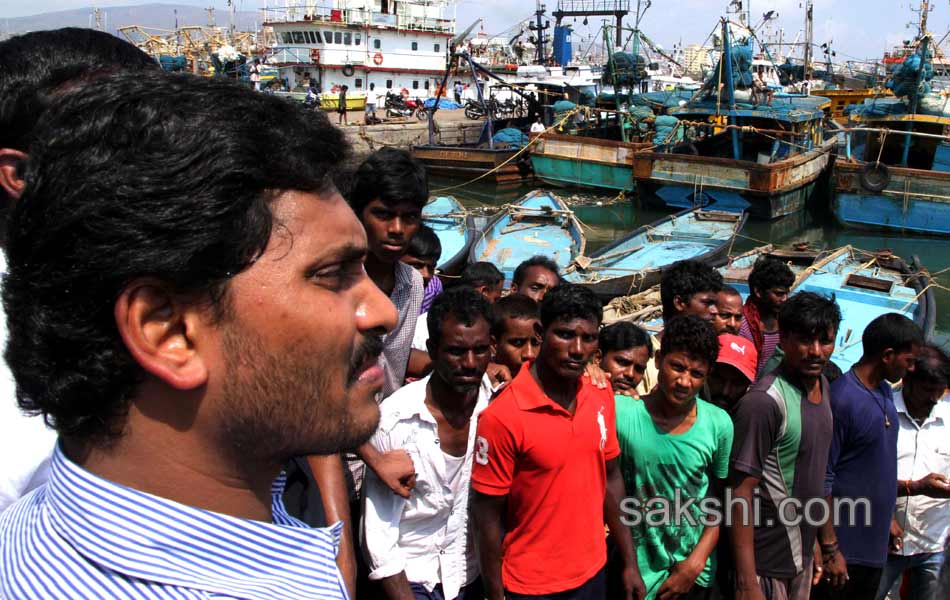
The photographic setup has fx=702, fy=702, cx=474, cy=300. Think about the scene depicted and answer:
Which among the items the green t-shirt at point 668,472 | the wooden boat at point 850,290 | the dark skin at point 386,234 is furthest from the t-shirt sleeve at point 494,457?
the wooden boat at point 850,290

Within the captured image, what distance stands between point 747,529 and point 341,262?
2.42 m

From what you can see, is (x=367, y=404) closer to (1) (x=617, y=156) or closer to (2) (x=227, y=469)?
(2) (x=227, y=469)

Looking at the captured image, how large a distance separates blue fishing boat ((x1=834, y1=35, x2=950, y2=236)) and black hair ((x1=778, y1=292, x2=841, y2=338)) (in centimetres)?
1337

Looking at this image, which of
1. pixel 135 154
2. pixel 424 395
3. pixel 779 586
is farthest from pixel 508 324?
pixel 135 154

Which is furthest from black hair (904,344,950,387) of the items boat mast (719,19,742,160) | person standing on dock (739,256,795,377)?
boat mast (719,19,742,160)

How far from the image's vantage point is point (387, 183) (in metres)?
2.83

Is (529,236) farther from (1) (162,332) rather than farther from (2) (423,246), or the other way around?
(1) (162,332)

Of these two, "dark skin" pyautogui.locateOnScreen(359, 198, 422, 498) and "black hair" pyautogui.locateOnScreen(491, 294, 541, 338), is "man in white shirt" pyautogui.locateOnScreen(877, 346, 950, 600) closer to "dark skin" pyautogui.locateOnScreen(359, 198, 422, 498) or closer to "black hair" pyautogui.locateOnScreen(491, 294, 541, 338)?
"black hair" pyautogui.locateOnScreen(491, 294, 541, 338)

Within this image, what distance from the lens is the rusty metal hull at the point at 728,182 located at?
16.4m

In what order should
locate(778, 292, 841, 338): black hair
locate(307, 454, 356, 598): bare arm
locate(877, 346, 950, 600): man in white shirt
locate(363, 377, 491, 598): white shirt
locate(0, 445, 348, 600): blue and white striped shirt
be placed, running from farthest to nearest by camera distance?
locate(877, 346, 950, 600): man in white shirt → locate(778, 292, 841, 338): black hair → locate(363, 377, 491, 598): white shirt → locate(307, 454, 356, 598): bare arm → locate(0, 445, 348, 600): blue and white striped shirt

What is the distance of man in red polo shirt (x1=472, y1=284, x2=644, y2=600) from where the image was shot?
2447 mm

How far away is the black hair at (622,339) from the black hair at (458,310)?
0.99 meters

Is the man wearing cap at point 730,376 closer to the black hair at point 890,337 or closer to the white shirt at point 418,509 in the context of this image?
the black hair at point 890,337

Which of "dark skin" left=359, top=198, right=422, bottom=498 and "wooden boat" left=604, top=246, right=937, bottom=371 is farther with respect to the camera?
"wooden boat" left=604, top=246, right=937, bottom=371
